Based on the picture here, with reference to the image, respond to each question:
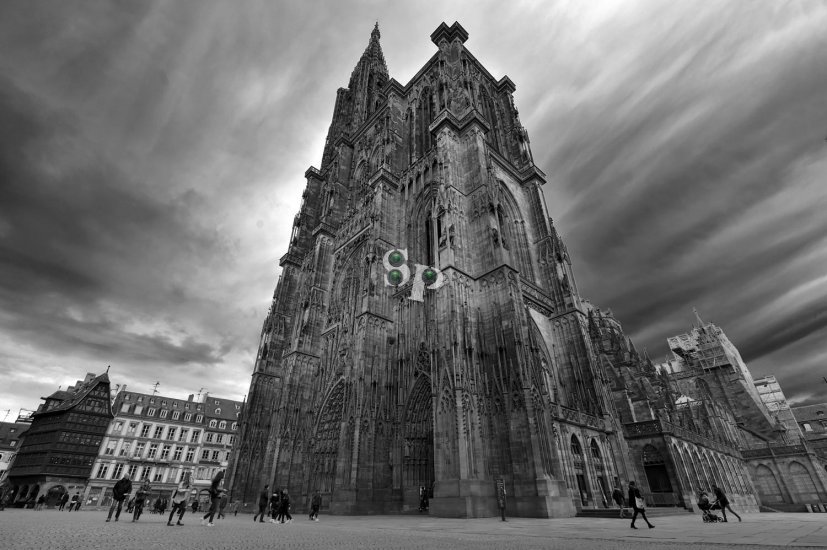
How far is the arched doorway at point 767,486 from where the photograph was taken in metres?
34.3

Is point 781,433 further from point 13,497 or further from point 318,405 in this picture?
point 13,497

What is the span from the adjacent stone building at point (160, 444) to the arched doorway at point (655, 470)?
153 feet

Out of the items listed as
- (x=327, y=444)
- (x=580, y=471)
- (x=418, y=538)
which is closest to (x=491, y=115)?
(x=580, y=471)

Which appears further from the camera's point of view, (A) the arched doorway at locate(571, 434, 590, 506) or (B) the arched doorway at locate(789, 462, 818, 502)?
(B) the arched doorway at locate(789, 462, 818, 502)

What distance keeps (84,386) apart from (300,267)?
119 feet

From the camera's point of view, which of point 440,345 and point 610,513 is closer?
point 610,513

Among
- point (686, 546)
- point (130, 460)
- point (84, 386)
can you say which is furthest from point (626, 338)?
point (84, 386)

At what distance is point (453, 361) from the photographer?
15875mm

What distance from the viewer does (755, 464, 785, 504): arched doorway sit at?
34.3m

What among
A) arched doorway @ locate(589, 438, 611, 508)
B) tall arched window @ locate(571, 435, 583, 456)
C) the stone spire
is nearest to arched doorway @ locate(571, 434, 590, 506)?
tall arched window @ locate(571, 435, 583, 456)

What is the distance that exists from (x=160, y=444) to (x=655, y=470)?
5352 centimetres

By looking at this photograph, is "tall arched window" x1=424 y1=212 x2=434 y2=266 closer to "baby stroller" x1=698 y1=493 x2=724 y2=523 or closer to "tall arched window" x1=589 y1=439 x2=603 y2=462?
"tall arched window" x1=589 y1=439 x2=603 y2=462

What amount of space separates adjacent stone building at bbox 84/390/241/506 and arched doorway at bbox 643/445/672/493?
153 ft

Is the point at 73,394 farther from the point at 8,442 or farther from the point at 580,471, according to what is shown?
the point at 580,471
